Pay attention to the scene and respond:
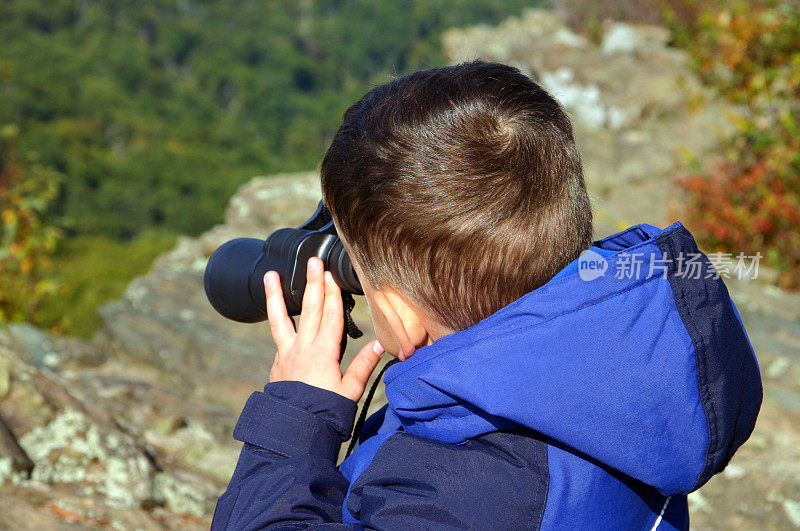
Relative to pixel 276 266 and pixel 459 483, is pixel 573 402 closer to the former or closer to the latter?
pixel 459 483

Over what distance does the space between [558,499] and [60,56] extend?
59.6m

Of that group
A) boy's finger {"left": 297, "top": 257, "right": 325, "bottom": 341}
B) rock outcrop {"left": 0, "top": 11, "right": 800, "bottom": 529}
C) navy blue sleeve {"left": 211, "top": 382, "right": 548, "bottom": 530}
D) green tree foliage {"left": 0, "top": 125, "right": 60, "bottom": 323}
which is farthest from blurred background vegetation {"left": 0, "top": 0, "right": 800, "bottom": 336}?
rock outcrop {"left": 0, "top": 11, "right": 800, "bottom": 529}

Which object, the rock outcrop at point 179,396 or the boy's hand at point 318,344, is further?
the rock outcrop at point 179,396

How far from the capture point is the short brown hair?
0.84 meters

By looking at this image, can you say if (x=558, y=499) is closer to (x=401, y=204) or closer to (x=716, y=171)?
(x=401, y=204)

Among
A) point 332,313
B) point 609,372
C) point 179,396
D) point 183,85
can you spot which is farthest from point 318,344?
point 183,85

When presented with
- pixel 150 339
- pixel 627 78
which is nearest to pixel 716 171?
pixel 627 78

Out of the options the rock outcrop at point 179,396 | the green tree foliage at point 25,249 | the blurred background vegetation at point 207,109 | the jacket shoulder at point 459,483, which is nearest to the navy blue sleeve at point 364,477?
the jacket shoulder at point 459,483

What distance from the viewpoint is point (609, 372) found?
80 centimetres

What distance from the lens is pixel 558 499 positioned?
831 mm

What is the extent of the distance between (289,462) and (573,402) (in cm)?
40

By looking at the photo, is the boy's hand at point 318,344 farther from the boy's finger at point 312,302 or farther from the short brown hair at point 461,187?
the short brown hair at point 461,187

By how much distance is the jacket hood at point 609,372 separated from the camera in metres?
0.79
